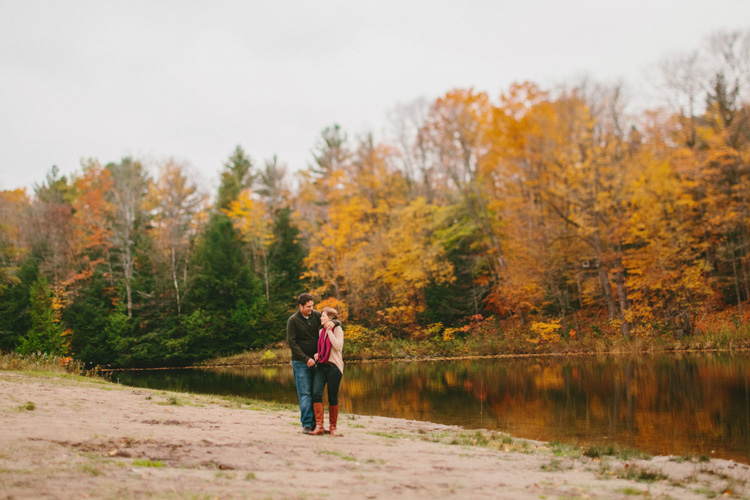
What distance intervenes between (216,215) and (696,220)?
100 ft

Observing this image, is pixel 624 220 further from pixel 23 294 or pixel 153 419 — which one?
pixel 23 294

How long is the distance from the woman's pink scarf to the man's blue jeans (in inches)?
13.3

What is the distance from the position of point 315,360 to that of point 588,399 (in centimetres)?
798

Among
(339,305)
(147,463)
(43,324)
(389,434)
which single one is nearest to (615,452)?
(389,434)

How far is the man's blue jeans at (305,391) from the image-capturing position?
806cm

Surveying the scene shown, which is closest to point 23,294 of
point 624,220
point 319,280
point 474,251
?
point 319,280

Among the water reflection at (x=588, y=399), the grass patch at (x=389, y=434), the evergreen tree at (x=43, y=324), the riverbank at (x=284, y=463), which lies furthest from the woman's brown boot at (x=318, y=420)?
the evergreen tree at (x=43, y=324)

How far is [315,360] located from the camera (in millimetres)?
7992

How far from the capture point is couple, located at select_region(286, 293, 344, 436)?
7914 mm

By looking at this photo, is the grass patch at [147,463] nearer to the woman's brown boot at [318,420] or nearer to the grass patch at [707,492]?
the woman's brown boot at [318,420]

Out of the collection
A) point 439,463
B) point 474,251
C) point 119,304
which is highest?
point 474,251

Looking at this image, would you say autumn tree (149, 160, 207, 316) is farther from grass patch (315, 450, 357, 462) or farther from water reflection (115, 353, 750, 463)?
grass patch (315, 450, 357, 462)

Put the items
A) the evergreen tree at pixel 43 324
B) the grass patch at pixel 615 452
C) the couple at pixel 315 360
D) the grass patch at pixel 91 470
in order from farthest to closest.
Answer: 1. the evergreen tree at pixel 43 324
2. the couple at pixel 315 360
3. the grass patch at pixel 615 452
4. the grass patch at pixel 91 470

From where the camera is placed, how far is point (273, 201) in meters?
49.3
